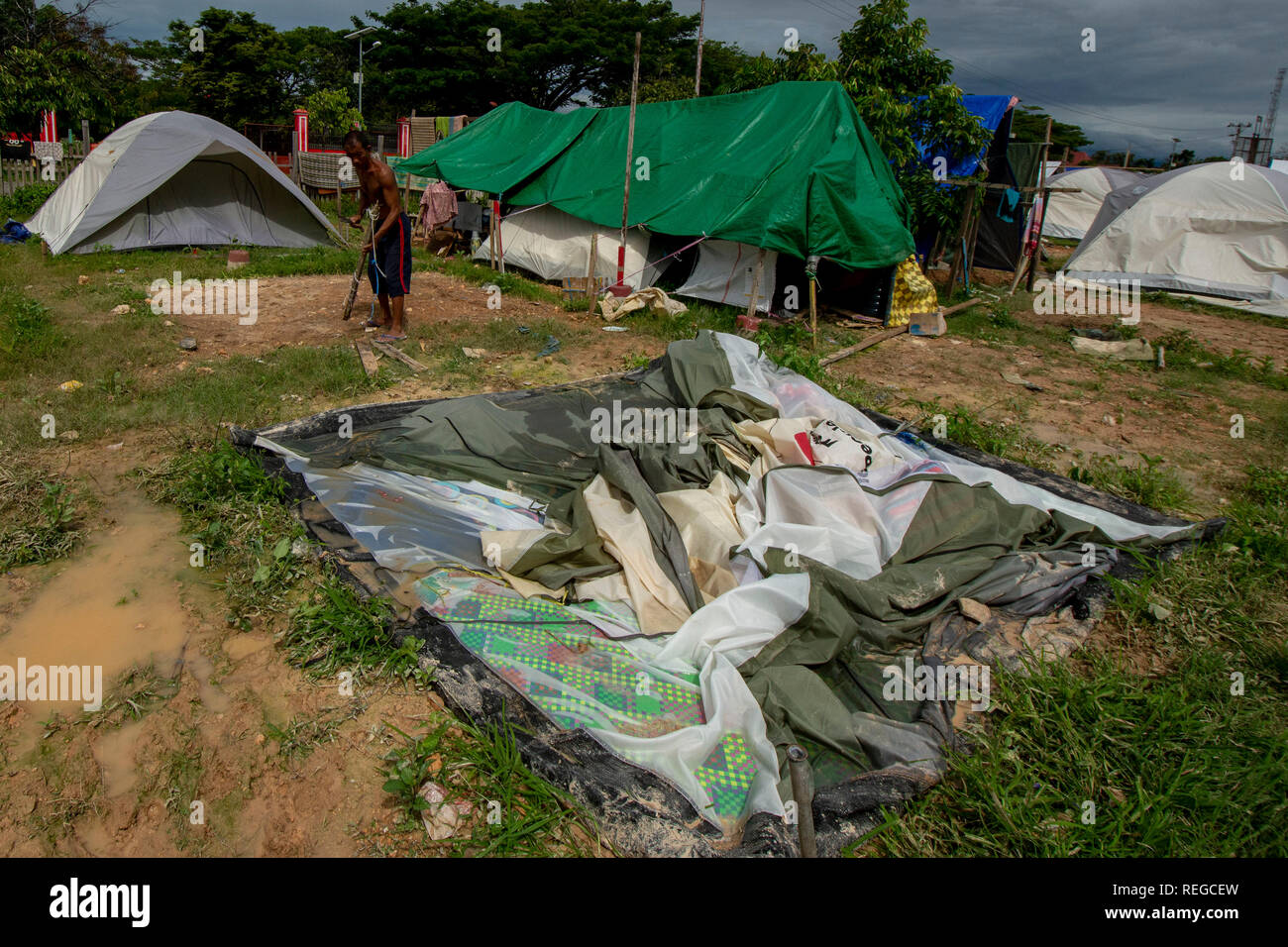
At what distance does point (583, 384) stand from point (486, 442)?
1.41m

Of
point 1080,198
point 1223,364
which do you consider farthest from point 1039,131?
point 1223,364

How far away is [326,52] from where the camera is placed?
33.9m

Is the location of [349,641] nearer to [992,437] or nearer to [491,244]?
[992,437]

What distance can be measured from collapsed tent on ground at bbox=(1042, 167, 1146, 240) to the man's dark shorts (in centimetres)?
1645

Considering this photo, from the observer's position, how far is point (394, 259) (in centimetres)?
700

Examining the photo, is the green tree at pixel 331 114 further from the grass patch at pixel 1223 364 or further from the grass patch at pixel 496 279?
the grass patch at pixel 1223 364

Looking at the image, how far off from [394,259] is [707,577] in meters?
5.09

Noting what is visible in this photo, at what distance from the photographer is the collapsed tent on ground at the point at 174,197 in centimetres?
1009

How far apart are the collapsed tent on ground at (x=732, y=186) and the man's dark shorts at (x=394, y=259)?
10.8 feet

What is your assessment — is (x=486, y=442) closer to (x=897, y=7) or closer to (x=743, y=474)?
(x=743, y=474)

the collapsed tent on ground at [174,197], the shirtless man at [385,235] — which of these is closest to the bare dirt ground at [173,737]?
the shirtless man at [385,235]

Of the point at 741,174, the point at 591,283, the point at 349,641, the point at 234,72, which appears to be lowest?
the point at 349,641

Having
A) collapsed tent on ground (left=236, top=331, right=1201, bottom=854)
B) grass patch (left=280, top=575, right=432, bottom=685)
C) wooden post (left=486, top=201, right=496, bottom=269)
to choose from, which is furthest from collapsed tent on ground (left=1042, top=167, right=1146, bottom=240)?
grass patch (left=280, top=575, right=432, bottom=685)

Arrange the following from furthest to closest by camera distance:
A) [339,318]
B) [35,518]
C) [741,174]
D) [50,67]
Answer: [50,67] < [741,174] < [339,318] < [35,518]
